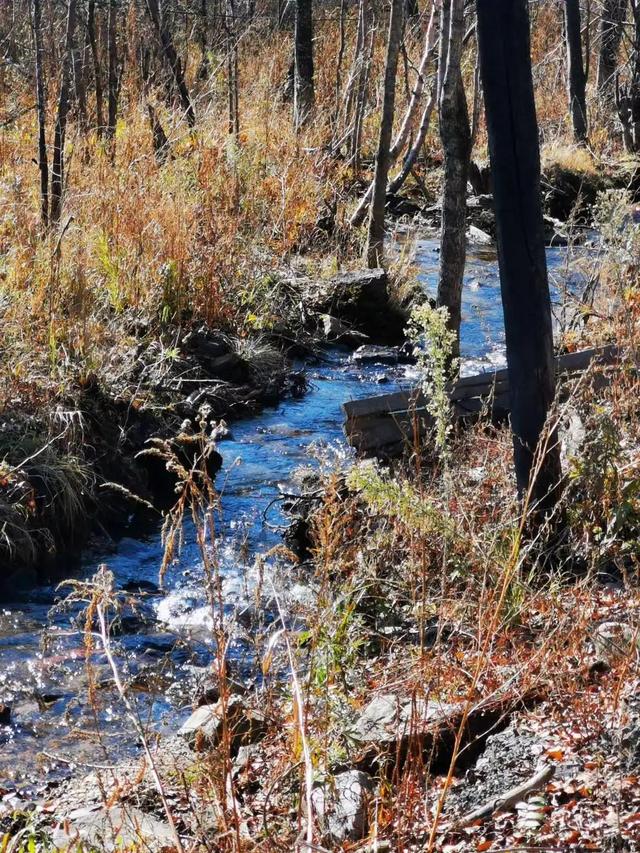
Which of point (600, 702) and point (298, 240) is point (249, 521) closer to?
point (600, 702)

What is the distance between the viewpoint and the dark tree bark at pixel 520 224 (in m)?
3.65

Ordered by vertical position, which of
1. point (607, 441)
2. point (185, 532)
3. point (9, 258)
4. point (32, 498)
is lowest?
point (185, 532)

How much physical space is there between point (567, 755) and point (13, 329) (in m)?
4.19

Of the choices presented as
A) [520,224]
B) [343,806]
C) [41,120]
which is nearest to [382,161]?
[41,120]

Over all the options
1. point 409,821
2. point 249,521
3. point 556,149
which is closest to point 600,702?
point 409,821

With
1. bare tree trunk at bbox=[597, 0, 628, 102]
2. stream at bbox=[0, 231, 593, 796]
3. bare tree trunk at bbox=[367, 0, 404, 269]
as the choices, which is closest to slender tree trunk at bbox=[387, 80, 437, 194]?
bare tree trunk at bbox=[367, 0, 404, 269]

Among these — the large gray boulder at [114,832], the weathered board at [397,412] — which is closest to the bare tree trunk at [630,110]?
the weathered board at [397,412]

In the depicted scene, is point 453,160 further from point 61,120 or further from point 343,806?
point 343,806

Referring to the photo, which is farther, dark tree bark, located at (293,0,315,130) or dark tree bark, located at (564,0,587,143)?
dark tree bark, located at (564,0,587,143)

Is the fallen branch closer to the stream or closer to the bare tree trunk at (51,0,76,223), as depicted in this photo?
the stream

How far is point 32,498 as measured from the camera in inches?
196

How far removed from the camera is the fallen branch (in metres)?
2.49

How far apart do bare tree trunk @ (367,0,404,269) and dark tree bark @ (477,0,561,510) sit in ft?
17.6

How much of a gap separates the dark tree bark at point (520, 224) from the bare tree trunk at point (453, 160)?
1.54 metres
